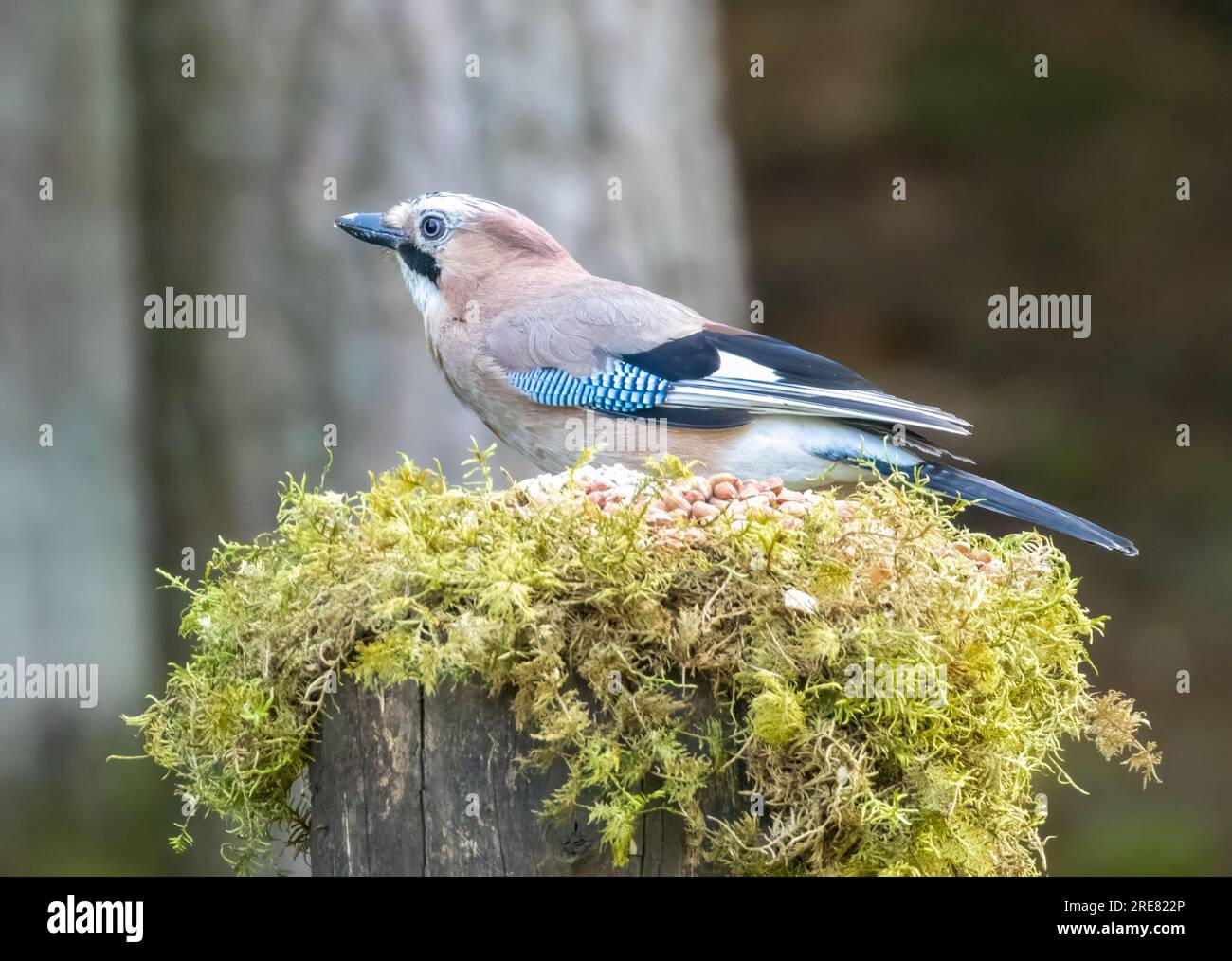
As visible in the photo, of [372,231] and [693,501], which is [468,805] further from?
[372,231]

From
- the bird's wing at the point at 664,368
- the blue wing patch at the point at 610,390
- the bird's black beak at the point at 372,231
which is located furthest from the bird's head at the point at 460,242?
the blue wing patch at the point at 610,390

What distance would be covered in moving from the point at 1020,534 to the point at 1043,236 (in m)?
9.91

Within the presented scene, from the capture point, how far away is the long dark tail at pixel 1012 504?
462 centimetres

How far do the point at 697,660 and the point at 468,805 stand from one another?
653 mm

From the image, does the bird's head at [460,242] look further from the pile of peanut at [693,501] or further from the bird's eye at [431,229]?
the pile of peanut at [693,501]

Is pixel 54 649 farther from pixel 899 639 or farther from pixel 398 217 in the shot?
pixel 899 639

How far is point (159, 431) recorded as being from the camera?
24.5ft

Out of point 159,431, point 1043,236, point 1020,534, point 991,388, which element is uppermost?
point 1043,236

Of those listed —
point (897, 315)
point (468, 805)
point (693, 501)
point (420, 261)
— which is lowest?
point (468, 805)

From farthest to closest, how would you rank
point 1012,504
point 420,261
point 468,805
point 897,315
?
1. point 897,315
2. point 420,261
3. point 1012,504
4. point 468,805

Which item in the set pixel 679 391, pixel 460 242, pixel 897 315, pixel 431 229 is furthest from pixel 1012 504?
pixel 897 315

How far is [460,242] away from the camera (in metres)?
5.82

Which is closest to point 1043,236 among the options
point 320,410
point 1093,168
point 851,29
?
point 1093,168
